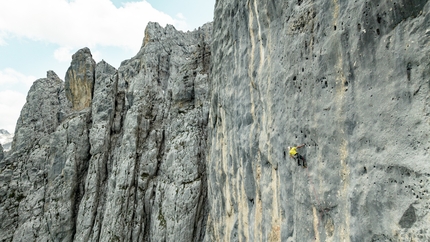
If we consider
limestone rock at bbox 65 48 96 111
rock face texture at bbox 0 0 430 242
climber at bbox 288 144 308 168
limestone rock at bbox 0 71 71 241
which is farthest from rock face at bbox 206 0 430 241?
limestone rock at bbox 65 48 96 111

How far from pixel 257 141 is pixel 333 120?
613cm

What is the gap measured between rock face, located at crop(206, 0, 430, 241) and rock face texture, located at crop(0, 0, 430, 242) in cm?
5

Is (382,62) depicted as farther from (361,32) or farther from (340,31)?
(340,31)

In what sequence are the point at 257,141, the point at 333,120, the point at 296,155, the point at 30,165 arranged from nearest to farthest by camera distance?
the point at 333,120
the point at 296,155
the point at 257,141
the point at 30,165

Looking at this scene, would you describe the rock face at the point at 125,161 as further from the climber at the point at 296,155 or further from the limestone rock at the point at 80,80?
the climber at the point at 296,155

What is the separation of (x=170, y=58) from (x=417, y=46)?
39.4 m

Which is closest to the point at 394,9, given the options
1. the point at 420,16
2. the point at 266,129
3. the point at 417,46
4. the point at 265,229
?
the point at 420,16

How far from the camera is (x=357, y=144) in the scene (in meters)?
9.43

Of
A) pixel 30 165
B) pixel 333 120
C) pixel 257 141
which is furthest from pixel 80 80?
pixel 333 120

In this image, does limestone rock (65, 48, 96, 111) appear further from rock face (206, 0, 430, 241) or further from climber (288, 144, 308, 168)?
climber (288, 144, 308, 168)

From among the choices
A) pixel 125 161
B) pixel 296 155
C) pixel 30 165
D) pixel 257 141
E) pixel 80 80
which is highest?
pixel 80 80

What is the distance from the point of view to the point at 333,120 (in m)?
10.4

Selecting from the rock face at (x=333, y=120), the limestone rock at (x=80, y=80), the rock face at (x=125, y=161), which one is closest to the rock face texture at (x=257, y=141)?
the rock face at (x=333, y=120)

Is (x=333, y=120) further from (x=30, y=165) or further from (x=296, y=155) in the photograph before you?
(x=30, y=165)
